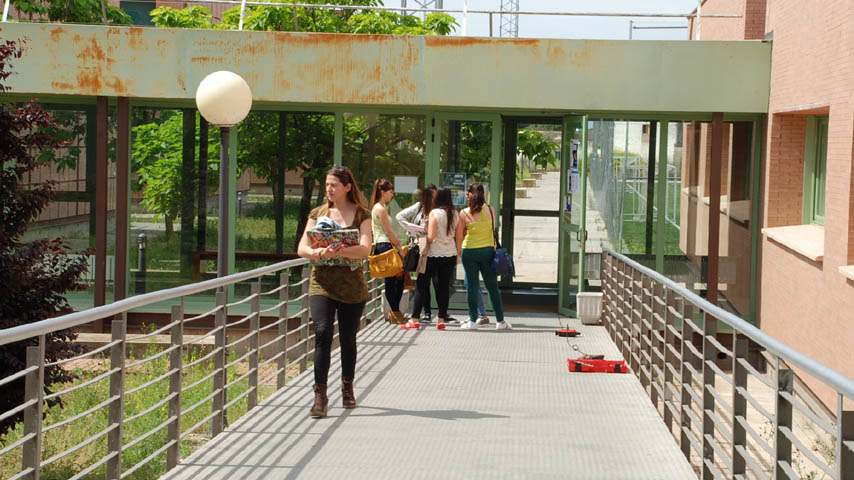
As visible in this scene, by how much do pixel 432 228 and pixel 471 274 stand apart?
0.75 metres

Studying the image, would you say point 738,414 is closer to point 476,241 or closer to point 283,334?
point 283,334

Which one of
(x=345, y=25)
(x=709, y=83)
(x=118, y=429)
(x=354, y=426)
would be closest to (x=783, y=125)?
A: (x=709, y=83)

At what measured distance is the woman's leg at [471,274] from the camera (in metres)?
13.1

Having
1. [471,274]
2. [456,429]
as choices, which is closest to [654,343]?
[456,429]

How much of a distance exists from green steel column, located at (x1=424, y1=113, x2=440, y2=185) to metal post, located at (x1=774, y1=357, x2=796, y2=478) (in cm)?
1127

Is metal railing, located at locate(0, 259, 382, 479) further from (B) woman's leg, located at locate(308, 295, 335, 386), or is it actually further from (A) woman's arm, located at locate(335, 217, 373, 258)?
(A) woman's arm, located at locate(335, 217, 373, 258)

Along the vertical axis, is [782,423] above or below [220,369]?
above

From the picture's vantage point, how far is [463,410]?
8.40 m

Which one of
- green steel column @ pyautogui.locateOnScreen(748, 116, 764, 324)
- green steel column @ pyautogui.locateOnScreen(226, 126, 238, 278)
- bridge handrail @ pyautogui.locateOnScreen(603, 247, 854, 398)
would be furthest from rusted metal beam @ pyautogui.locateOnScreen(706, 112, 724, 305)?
bridge handrail @ pyautogui.locateOnScreen(603, 247, 854, 398)

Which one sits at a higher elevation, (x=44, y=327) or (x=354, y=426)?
(x=44, y=327)

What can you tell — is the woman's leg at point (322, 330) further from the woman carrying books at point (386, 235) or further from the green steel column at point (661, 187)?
the green steel column at point (661, 187)

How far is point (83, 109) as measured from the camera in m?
16.2

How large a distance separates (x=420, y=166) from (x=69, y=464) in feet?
21.4

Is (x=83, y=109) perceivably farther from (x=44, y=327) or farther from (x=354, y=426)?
(x=44, y=327)
